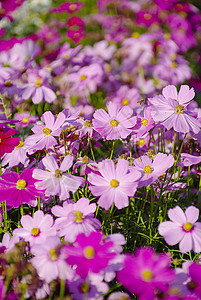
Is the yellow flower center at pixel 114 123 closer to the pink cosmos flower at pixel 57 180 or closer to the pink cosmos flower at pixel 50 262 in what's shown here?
the pink cosmos flower at pixel 57 180

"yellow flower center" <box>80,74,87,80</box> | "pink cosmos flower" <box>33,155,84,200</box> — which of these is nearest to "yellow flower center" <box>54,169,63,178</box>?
"pink cosmos flower" <box>33,155,84,200</box>

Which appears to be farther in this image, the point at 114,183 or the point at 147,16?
the point at 147,16

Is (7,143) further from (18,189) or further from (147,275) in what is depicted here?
(147,275)

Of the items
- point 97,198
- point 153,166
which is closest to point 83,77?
point 97,198

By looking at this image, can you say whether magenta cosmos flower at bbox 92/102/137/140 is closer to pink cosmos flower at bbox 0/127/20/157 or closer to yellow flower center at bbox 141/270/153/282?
pink cosmos flower at bbox 0/127/20/157

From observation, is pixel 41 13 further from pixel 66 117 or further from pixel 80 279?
pixel 80 279

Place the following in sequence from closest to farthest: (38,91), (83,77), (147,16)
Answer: (38,91) < (83,77) < (147,16)

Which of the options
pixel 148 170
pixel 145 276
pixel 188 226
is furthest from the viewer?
pixel 148 170
